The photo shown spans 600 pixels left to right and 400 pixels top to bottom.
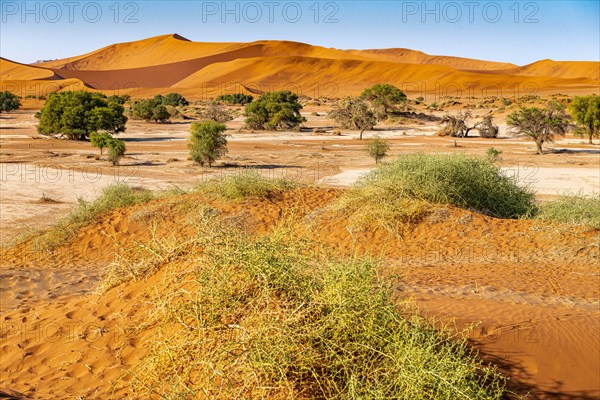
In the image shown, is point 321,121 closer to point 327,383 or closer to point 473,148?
point 473,148

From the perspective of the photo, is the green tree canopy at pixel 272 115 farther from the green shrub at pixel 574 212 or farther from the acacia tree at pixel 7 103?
the green shrub at pixel 574 212

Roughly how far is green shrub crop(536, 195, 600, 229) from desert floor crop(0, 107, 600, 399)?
27.4 inches

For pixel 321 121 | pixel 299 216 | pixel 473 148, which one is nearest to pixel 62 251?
pixel 299 216

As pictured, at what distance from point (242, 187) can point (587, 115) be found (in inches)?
1190

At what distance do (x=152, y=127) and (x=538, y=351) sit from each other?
142 ft

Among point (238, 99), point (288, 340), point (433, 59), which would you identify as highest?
point (433, 59)

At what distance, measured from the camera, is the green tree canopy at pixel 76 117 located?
36.1m

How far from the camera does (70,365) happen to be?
5461mm

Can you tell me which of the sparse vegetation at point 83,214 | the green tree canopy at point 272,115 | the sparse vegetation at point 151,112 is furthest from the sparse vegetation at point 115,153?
the sparse vegetation at point 151,112

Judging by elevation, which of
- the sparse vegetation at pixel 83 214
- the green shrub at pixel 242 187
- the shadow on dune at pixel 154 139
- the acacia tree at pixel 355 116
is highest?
the acacia tree at pixel 355 116

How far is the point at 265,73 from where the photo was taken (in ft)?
338

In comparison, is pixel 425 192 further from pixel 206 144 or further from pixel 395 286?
pixel 206 144

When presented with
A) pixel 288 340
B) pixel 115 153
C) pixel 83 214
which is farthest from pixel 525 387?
pixel 115 153

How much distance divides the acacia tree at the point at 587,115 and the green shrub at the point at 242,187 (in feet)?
94.1
